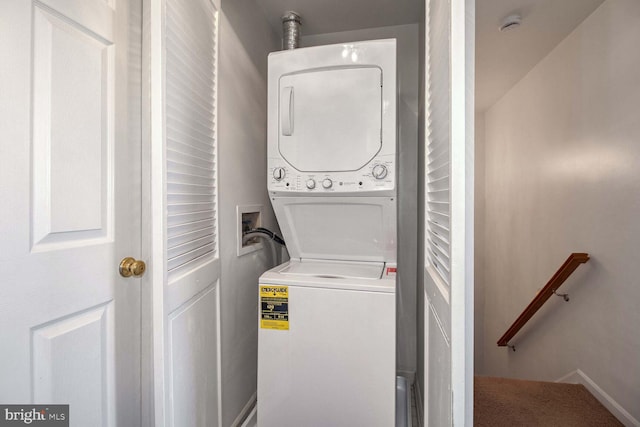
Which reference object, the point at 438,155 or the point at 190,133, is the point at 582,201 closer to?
the point at 438,155

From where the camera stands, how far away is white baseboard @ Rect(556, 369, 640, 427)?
5.94ft

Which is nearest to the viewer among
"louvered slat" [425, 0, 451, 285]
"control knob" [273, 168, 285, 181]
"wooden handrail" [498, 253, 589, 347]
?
"louvered slat" [425, 0, 451, 285]

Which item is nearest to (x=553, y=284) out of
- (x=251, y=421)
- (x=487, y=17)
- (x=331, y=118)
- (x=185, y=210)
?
(x=487, y=17)

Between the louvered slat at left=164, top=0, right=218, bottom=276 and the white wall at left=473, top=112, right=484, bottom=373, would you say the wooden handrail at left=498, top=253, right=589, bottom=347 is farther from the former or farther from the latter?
the louvered slat at left=164, top=0, right=218, bottom=276

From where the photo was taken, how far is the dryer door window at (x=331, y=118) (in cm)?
163

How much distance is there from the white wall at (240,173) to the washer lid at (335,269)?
0.32m

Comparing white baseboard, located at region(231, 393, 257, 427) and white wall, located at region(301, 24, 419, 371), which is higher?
white wall, located at region(301, 24, 419, 371)

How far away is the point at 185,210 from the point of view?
4.09ft

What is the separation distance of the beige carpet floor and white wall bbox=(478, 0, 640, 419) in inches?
6.1

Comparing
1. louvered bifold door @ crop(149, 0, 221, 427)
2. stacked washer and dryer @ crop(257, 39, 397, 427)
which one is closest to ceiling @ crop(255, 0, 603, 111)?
stacked washer and dryer @ crop(257, 39, 397, 427)

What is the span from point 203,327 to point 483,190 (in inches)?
185

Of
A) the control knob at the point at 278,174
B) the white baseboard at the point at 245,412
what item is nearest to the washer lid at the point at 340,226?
the control knob at the point at 278,174

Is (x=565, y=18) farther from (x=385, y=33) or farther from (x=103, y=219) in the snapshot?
(x=103, y=219)

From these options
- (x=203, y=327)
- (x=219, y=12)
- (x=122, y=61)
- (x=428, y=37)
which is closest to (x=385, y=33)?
(x=428, y=37)
